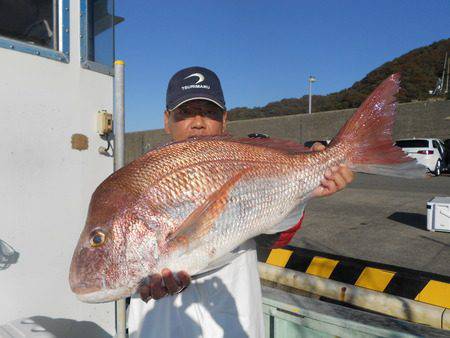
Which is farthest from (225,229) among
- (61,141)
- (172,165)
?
(61,141)

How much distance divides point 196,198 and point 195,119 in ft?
2.34

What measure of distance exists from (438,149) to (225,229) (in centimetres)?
1868

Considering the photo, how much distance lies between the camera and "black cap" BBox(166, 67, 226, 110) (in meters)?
2.07

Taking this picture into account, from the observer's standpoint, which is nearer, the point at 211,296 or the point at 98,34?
the point at 211,296

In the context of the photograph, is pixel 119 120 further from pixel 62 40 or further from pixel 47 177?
pixel 62 40

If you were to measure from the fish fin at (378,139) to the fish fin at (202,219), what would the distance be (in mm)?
756

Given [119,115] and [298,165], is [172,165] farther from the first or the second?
[119,115]

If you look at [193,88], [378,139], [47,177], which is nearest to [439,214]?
[378,139]

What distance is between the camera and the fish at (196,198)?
154 centimetres

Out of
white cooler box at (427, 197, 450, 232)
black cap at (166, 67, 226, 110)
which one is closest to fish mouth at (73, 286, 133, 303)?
black cap at (166, 67, 226, 110)

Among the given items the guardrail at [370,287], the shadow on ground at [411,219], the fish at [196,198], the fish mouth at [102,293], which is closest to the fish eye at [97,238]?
the fish at [196,198]

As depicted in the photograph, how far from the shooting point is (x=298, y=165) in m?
1.97

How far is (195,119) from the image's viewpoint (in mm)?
2201

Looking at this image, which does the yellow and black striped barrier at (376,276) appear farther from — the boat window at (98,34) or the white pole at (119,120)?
the boat window at (98,34)
